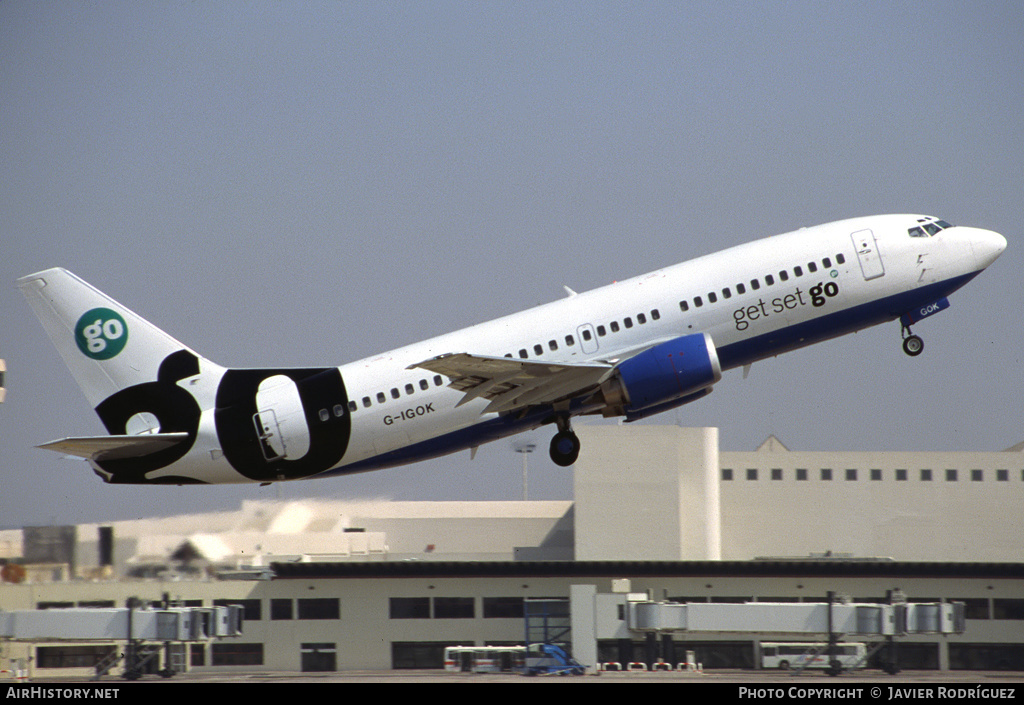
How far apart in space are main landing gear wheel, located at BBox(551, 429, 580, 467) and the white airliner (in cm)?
6

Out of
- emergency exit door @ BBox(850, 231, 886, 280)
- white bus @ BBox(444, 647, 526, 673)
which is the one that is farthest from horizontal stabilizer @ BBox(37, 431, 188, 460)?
white bus @ BBox(444, 647, 526, 673)

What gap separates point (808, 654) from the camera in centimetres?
6078

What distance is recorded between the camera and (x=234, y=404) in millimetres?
40781

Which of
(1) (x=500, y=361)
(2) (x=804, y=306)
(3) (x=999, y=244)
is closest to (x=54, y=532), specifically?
(1) (x=500, y=361)

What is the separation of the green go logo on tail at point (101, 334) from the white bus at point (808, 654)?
35.8m

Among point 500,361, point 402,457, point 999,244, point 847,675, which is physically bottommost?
point 847,675

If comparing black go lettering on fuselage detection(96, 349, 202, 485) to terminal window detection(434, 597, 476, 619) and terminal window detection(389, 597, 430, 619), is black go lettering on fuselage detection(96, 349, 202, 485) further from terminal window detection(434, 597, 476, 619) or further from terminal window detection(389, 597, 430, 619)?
terminal window detection(434, 597, 476, 619)

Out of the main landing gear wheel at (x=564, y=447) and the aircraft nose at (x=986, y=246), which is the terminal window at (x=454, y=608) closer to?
the main landing gear wheel at (x=564, y=447)

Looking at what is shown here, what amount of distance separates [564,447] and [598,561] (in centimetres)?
3858

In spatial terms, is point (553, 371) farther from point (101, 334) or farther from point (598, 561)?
point (598, 561)

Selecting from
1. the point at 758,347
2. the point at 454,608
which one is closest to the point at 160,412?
the point at 758,347

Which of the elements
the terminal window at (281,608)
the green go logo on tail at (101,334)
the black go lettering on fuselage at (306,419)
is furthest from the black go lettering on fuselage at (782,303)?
the terminal window at (281,608)

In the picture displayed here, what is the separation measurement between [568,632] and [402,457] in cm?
2709

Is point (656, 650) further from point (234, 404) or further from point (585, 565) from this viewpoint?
point (234, 404)
